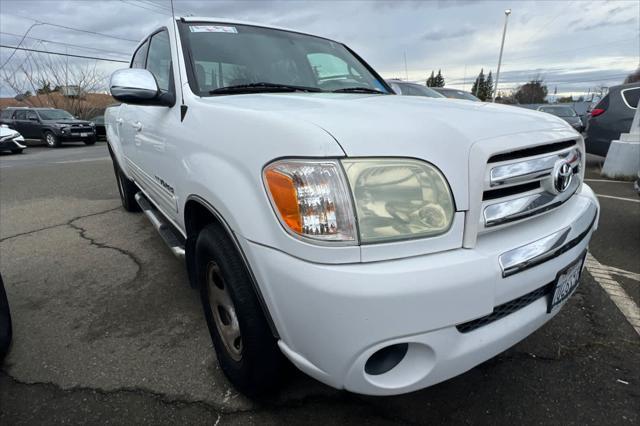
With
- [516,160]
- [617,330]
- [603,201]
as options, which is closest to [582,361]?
[617,330]

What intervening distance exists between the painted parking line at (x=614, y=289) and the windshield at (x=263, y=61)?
2.17 m

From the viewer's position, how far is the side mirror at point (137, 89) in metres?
2.15

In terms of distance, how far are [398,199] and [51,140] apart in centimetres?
2052

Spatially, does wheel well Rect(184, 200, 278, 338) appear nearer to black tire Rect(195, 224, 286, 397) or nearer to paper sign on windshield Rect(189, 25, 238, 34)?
black tire Rect(195, 224, 286, 397)

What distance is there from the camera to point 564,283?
1.69m

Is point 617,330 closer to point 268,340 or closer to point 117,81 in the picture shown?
point 268,340

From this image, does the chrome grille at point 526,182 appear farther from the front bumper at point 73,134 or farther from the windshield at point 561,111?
the front bumper at point 73,134

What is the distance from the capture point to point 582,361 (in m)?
2.16

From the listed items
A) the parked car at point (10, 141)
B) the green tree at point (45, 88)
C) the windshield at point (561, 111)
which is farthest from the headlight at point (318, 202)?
the green tree at point (45, 88)

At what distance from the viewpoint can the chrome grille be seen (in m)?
1.44

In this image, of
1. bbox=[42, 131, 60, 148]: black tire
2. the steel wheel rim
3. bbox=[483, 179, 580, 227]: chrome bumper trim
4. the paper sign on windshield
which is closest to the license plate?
bbox=[483, 179, 580, 227]: chrome bumper trim

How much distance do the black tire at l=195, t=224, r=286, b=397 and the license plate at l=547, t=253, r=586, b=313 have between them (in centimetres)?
116

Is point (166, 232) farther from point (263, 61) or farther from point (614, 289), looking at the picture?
point (614, 289)

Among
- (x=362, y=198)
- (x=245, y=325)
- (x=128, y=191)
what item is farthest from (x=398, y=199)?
(x=128, y=191)
